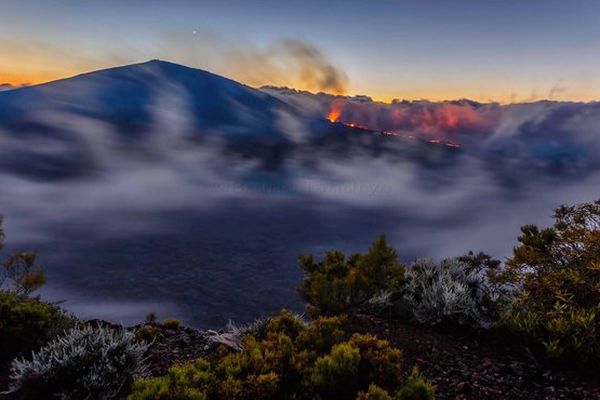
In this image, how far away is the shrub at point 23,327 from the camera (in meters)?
7.36

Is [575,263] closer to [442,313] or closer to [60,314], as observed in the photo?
[442,313]

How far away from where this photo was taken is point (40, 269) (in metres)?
16.5

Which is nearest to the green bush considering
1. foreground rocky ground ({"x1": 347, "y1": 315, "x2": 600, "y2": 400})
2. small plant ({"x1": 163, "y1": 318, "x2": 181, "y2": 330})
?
foreground rocky ground ({"x1": 347, "y1": 315, "x2": 600, "y2": 400})

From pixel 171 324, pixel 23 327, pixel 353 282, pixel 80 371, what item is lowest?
pixel 171 324

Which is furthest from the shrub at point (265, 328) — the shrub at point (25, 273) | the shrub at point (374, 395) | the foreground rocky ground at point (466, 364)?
the shrub at point (25, 273)

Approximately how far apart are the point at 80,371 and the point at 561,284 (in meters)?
7.16

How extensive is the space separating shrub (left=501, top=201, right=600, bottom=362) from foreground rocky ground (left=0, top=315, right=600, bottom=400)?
1.18 ft

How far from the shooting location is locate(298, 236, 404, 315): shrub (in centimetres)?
908

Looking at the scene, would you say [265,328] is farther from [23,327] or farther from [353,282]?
[23,327]

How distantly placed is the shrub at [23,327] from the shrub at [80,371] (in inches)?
56.8

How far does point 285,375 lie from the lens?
5094 millimetres

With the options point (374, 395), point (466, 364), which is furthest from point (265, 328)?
point (374, 395)

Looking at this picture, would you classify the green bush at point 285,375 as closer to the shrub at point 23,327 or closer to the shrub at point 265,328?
the shrub at point 265,328

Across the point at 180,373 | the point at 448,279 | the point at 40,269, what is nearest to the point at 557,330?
the point at 448,279
